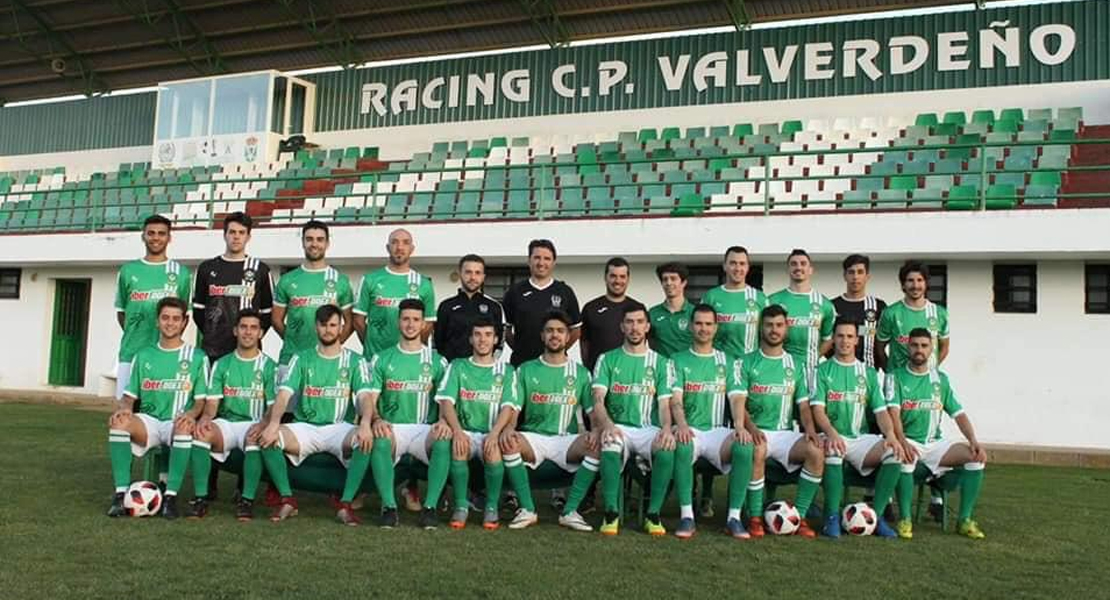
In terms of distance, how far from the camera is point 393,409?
634 centimetres

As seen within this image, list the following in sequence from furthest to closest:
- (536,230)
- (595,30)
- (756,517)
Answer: (595,30)
(536,230)
(756,517)

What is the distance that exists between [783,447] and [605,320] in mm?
1529

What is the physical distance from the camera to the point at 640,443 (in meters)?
6.11

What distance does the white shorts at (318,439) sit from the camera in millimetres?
6168

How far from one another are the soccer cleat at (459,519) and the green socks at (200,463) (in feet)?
5.06

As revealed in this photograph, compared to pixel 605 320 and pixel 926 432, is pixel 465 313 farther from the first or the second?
pixel 926 432

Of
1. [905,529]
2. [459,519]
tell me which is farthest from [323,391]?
[905,529]

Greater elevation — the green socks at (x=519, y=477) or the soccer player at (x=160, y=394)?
the soccer player at (x=160, y=394)

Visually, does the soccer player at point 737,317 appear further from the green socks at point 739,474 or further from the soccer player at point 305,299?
the soccer player at point 305,299

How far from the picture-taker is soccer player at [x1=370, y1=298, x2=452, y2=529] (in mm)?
6004

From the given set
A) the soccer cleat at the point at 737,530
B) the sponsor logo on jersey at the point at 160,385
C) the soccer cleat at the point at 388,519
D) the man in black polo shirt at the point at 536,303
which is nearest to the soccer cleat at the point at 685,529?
the soccer cleat at the point at 737,530

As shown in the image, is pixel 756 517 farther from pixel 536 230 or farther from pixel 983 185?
pixel 536 230

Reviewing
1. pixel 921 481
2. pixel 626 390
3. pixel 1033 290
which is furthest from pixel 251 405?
pixel 1033 290

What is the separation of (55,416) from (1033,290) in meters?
13.0
